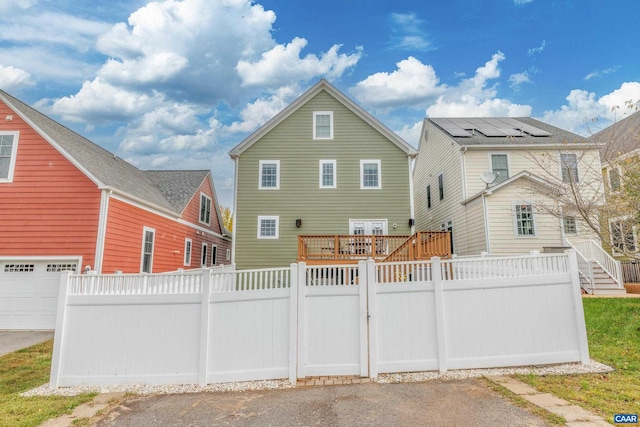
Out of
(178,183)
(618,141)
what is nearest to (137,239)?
(178,183)

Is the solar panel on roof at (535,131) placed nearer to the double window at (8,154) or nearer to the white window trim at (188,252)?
the white window trim at (188,252)

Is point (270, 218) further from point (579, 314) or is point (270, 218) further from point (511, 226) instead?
point (579, 314)

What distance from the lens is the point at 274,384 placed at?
462cm

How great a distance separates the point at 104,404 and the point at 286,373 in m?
2.43

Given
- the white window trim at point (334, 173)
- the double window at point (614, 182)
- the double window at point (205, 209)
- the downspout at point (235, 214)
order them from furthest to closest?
the double window at point (205, 209), the white window trim at point (334, 173), the downspout at point (235, 214), the double window at point (614, 182)

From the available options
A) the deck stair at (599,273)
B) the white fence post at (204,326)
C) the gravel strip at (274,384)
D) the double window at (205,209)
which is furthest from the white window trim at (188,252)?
the deck stair at (599,273)

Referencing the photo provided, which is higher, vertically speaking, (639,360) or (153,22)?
(153,22)

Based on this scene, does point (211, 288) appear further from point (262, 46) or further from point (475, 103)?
point (475, 103)

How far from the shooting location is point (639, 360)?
522 cm

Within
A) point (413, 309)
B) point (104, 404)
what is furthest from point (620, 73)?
point (104, 404)

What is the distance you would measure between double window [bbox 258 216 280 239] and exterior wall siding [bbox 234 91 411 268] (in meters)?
0.18

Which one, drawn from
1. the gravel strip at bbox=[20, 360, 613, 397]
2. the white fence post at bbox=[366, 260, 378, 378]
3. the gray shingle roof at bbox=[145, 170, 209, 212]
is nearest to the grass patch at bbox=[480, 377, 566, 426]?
the gravel strip at bbox=[20, 360, 613, 397]

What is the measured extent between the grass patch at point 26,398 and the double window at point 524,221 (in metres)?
14.4

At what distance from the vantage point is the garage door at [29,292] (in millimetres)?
9789
